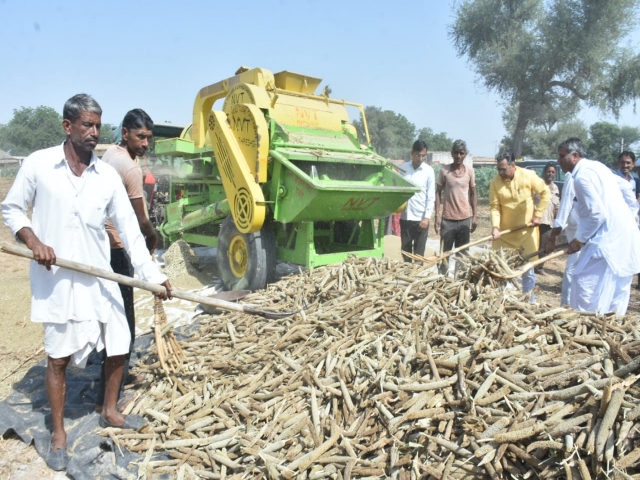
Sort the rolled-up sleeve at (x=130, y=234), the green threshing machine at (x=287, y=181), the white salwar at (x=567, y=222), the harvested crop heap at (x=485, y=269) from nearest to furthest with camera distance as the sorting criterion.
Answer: the rolled-up sleeve at (x=130, y=234)
the harvested crop heap at (x=485, y=269)
the white salwar at (x=567, y=222)
the green threshing machine at (x=287, y=181)

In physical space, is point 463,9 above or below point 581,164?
above

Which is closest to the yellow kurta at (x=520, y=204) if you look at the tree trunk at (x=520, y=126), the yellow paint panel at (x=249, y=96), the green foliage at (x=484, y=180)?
the yellow paint panel at (x=249, y=96)

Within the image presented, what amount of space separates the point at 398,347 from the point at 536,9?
22.2 meters

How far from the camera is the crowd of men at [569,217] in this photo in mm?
4047

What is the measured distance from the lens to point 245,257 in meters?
5.71

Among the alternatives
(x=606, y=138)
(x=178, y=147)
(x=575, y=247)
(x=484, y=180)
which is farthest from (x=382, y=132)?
(x=575, y=247)

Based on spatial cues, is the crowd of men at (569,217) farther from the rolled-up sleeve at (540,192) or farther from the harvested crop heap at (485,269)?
the harvested crop heap at (485,269)

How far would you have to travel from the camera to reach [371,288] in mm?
3844

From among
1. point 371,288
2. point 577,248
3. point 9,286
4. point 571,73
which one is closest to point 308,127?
point 371,288

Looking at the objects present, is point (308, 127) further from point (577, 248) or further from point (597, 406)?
point (597, 406)

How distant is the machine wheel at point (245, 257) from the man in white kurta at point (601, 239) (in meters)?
3.13

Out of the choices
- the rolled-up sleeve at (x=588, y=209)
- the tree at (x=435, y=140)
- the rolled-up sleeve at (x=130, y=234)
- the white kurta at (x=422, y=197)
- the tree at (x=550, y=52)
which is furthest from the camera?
the tree at (x=435, y=140)

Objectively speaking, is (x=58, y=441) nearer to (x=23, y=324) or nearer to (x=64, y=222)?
(x=64, y=222)

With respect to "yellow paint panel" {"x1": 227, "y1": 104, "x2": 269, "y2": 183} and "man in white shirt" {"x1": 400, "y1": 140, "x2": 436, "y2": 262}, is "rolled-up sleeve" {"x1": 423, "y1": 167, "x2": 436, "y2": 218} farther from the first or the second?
"yellow paint panel" {"x1": 227, "y1": 104, "x2": 269, "y2": 183}
